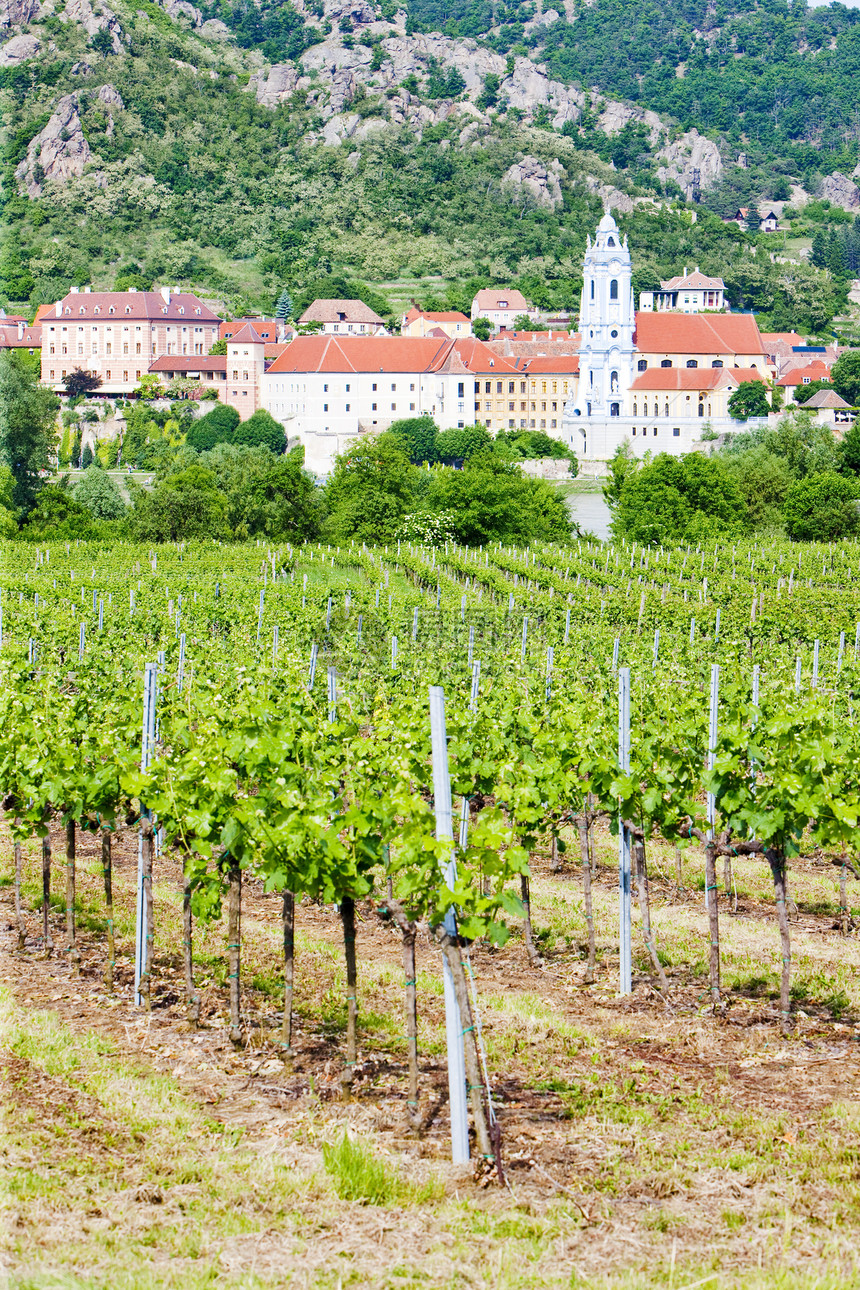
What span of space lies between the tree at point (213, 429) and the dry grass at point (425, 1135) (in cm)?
8775

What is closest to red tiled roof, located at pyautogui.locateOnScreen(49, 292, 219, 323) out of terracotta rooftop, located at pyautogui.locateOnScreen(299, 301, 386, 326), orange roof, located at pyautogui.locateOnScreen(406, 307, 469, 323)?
terracotta rooftop, located at pyautogui.locateOnScreen(299, 301, 386, 326)

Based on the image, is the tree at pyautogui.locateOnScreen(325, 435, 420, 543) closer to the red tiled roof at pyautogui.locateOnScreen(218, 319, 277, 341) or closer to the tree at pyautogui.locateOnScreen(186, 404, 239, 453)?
the tree at pyautogui.locateOnScreen(186, 404, 239, 453)

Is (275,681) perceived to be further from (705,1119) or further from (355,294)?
(355,294)

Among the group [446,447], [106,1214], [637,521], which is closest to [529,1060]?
[106,1214]

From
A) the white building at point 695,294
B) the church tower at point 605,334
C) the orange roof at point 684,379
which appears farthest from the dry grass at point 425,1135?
the white building at point 695,294

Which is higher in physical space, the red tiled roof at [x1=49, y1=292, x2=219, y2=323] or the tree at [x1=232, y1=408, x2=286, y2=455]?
the red tiled roof at [x1=49, y1=292, x2=219, y2=323]

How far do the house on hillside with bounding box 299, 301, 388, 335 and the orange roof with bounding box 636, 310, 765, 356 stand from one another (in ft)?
76.8

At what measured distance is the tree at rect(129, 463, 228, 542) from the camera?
→ 5584 cm

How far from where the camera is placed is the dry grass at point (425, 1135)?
6.37 m

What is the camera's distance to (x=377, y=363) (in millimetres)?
102188

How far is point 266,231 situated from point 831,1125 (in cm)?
15720

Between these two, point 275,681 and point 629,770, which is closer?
point 629,770

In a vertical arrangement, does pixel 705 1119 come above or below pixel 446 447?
below

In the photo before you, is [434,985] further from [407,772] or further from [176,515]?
[176,515]
